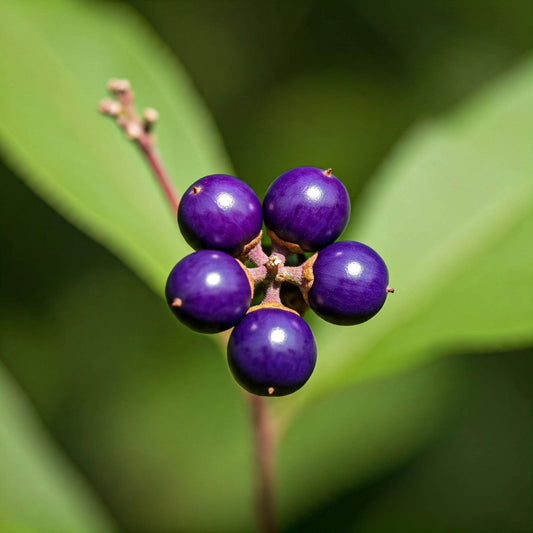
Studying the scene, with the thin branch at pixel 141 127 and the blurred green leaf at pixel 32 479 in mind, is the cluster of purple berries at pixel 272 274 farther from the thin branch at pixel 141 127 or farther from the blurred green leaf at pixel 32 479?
the blurred green leaf at pixel 32 479

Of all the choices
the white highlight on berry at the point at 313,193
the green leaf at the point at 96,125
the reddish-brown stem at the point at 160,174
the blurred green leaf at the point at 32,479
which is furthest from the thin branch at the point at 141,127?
the blurred green leaf at the point at 32,479

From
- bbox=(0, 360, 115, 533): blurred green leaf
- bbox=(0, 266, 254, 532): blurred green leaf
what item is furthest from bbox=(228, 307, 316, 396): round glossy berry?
bbox=(0, 266, 254, 532): blurred green leaf

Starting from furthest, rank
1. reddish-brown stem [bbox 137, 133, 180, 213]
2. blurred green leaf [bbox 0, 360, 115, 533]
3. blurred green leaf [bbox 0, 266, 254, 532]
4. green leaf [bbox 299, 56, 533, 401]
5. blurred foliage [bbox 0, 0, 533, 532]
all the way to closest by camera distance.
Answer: blurred green leaf [bbox 0, 266, 254, 532]
blurred green leaf [bbox 0, 360, 115, 533]
blurred foliage [bbox 0, 0, 533, 532]
green leaf [bbox 299, 56, 533, 401]
reddish-brown stem [bbox 137, 133, 180, 213]

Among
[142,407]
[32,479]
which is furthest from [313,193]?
[142,407]

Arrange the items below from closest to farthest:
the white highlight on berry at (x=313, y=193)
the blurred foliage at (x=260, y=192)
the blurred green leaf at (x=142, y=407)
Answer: the white highlight on berry at (x=313, y=193), the blurred foliage at (x=260, y=192), the blurred green leaf at (x=142, y=407)

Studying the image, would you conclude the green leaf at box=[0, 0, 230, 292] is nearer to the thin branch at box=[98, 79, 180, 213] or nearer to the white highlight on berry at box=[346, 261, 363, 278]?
the thin branch at box=[98, 79, 180, 213]

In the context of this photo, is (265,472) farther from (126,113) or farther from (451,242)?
(126,113)
